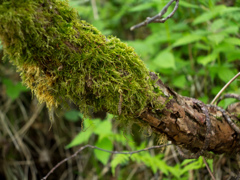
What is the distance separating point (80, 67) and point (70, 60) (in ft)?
0.18

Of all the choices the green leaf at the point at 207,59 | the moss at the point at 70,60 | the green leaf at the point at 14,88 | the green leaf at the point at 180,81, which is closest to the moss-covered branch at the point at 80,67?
the moss at the point at 70,60

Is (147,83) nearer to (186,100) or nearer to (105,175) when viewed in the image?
(186,100)

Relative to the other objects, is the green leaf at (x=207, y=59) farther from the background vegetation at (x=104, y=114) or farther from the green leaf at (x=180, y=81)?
the green leaf at (x=180, y=81)

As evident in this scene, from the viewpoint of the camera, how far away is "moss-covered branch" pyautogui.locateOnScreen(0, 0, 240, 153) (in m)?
0.94

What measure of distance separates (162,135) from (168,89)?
28 centimetres

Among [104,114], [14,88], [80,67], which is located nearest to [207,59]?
[104,114]

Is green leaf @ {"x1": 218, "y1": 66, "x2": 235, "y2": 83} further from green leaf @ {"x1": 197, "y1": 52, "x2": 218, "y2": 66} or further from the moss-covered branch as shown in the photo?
the moss-covered branch

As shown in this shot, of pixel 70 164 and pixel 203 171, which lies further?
pixel 70 164

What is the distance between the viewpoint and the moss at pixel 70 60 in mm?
930

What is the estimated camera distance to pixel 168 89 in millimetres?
1271

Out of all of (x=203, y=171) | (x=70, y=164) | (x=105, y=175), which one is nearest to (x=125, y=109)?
(x=203, y=171)

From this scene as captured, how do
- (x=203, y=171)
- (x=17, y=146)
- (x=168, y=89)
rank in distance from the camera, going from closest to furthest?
1. (x=168, y=89)
2. (x=203, y=171)
3. (x=17, y=146)

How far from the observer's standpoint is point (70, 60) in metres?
1.03

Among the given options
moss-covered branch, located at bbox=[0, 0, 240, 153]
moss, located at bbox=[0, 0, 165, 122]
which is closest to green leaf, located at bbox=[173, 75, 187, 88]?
moss-covered branch, located at bbox=[0, 0, 240, 153]
